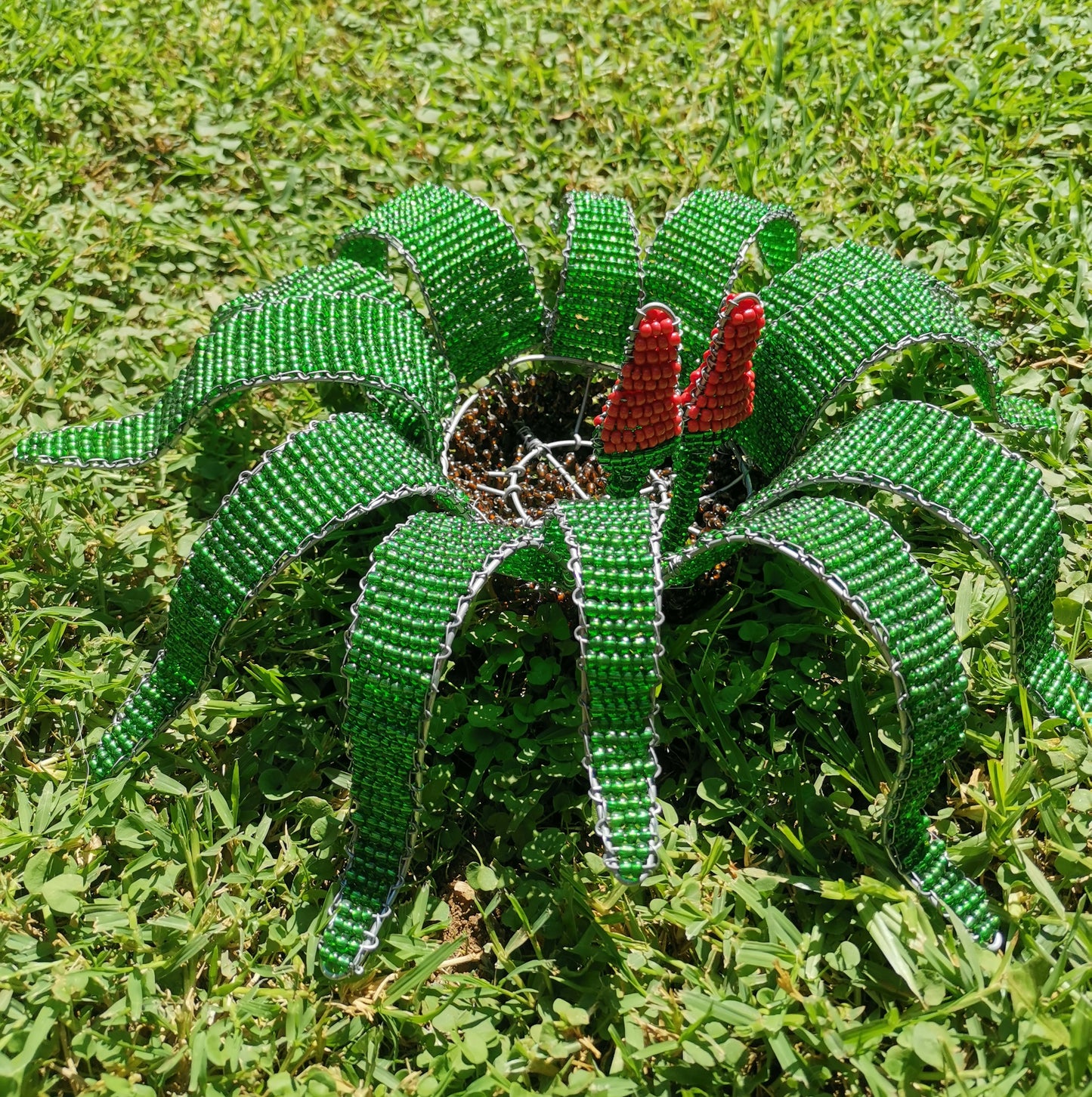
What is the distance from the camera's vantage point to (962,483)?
1.91 metres

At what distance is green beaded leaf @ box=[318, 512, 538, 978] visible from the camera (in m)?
1.72

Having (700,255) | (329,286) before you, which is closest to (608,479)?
(700,255)

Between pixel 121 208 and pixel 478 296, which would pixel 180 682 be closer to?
pixel 478 296

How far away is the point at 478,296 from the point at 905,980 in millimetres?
1602

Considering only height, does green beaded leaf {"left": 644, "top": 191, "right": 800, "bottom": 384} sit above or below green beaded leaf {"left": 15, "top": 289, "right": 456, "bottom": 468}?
above

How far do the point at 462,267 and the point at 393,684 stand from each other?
105 cm

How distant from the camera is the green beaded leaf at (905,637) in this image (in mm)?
1744

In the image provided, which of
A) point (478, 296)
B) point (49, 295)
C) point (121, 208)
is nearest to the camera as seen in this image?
point (478, 296)

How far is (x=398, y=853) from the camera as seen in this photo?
6.22ft

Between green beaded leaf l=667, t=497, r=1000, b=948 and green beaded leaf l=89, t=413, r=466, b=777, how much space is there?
0.60 meters

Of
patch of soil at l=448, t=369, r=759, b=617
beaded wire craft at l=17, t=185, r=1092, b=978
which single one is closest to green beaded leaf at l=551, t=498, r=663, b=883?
beaded wire craft at l=17, t=185, r=1092, b=978

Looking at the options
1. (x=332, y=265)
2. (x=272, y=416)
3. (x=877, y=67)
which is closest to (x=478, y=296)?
(x=332, y=265)

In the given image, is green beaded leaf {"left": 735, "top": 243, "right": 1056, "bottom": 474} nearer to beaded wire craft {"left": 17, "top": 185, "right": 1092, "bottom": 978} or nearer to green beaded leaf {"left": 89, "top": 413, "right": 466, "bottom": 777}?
beaded wire craft {"left": 17, "top": 185, "right": 1092, "bottom": 978}

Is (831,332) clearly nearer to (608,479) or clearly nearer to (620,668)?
(608,479)
